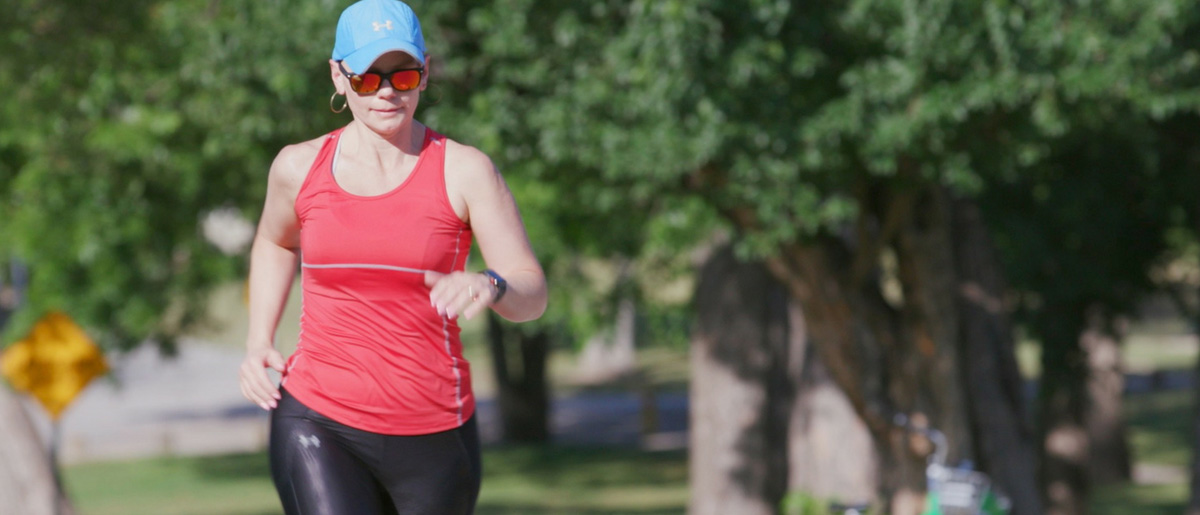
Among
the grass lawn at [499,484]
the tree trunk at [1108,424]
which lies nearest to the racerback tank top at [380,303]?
the tree trunk at [1108,424]

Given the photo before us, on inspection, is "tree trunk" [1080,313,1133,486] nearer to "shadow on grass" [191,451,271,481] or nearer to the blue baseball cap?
"shadow on grass" [191,451,271,481]

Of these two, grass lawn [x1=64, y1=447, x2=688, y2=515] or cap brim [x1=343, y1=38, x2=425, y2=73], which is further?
grass lawn [x1=64, y1=447, x2=688, y2=515]

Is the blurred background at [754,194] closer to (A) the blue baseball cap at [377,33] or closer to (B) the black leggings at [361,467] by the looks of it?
(A) the blue baseball cap at [377,33]

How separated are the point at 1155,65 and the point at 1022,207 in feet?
21.6

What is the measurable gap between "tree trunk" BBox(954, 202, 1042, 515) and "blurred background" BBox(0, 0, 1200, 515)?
1.2 inches

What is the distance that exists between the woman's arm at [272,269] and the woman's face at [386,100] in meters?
0.19

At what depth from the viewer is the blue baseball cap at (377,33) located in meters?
3.08

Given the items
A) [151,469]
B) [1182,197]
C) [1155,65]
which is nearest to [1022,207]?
[1182,197]

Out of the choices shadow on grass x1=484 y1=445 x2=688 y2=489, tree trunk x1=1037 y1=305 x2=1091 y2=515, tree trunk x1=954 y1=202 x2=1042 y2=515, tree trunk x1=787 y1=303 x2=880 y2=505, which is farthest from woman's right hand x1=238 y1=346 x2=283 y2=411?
shadow on grass x1=484 y1=445 x2=688 y2=489

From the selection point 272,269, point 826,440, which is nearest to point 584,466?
point 826,440

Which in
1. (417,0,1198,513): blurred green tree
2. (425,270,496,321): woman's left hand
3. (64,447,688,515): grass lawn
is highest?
(417,0,1198,513): blurred green tree

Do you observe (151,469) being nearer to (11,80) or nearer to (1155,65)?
(11,80)

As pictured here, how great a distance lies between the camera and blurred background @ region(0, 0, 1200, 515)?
316 inches

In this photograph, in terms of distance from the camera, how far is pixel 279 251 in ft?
11.2
